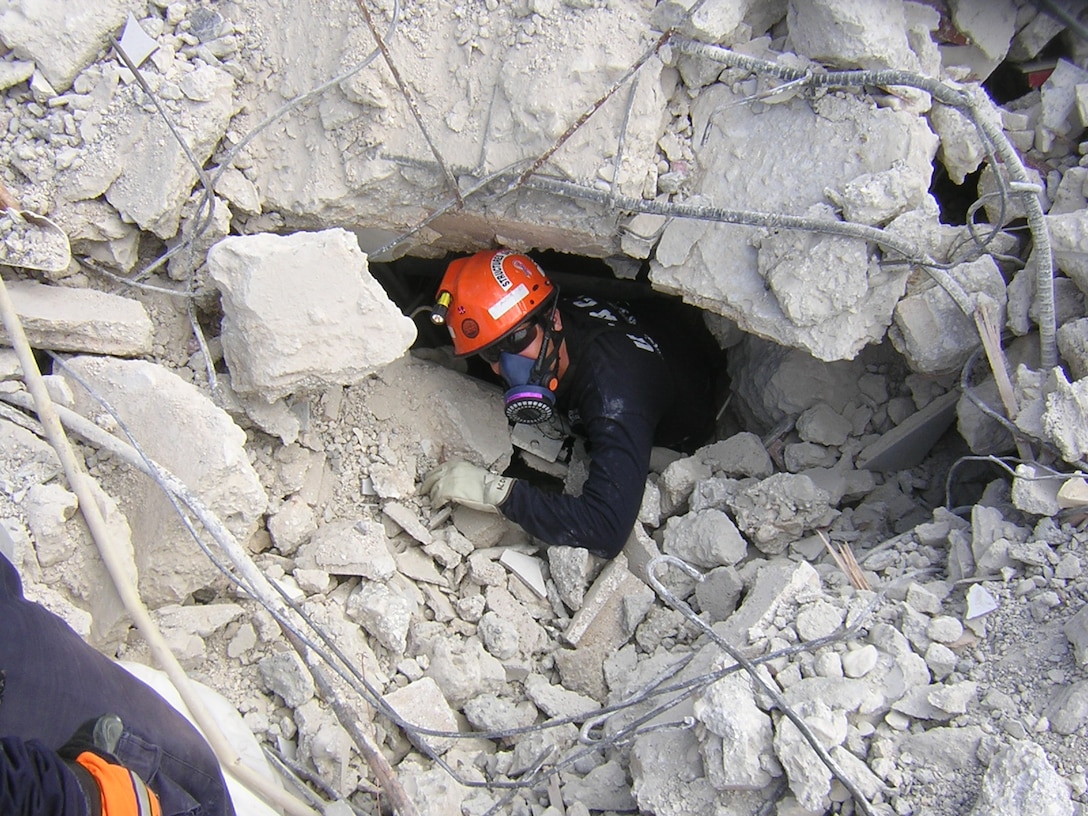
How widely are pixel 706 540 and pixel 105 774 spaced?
221 cm

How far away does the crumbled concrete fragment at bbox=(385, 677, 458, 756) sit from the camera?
2709 mm

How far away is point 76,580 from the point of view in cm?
245

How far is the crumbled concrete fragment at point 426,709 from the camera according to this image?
2709mm

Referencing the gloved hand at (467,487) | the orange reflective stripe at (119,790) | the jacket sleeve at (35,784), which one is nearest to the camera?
the jacket sleeve at (35,784)

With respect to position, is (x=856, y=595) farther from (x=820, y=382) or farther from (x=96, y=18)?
(x=96, y=18)

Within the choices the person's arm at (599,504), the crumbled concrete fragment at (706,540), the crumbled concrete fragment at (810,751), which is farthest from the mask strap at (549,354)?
the crumbled concrete fragment at (810,751)

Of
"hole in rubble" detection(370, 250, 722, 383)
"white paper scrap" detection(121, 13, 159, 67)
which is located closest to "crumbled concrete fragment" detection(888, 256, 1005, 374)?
"hole in rubble" detection(370, 250, 722, 383)

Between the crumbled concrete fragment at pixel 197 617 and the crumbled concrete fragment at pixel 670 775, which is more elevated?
the crumbled concrete fragment at pixel 197 617

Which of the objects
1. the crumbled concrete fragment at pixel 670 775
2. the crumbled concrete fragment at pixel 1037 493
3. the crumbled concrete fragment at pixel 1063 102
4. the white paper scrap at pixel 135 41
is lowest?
the crumbled concrete fragment at pixel 670 775

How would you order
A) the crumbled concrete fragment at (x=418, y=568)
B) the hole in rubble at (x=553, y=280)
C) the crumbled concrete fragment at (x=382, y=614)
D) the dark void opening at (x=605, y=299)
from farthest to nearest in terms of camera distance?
the hole in rubble at (x=553, y=280) < the dark void opening at (x=605, y=299) < the crumbled concrete fragment at (x=418, y=568) < the crumbled concrete fragment at (x=382, y=614)

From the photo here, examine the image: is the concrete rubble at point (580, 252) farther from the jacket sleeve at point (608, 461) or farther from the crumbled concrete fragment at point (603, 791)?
the jacket sleeve at point (608, 461)

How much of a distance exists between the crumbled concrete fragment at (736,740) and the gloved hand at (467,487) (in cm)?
136

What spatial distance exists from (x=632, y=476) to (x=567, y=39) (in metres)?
1.75

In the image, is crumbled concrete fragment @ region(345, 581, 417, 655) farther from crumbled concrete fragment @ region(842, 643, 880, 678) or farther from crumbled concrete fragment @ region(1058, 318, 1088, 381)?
crumbled concrete fragment @ region(1058, 318, 1088, 381)
